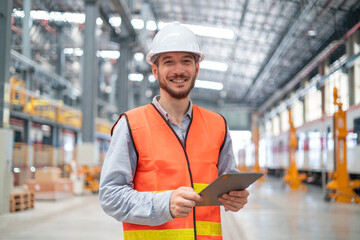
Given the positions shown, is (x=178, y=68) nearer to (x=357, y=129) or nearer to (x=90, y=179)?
(x=357, y=129)

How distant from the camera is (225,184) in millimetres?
1734

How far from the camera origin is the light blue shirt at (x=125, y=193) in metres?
1.79

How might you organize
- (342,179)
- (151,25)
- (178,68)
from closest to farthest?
(178,68)
(342,179)
(151,25)

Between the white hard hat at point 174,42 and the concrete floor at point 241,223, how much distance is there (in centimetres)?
550

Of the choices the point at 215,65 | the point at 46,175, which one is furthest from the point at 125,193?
the point at 215,65

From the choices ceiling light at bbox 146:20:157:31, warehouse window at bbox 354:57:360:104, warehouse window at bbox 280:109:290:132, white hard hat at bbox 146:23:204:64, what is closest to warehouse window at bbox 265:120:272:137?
warehouse window at bbox 280:109:290:132

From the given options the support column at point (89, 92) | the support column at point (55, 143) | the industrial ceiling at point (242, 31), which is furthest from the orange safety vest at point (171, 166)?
the support column at point (55, 143)

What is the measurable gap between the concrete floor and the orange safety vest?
17.3 ft

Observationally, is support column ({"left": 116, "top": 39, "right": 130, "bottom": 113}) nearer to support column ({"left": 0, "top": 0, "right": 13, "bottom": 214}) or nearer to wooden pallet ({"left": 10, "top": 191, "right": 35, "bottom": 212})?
wooden pallet ({"left": 10, "top": 191, "right": 35, "bottom": 212})

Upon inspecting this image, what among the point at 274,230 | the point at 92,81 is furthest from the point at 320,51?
the point at 274,230

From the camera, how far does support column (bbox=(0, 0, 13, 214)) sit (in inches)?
363

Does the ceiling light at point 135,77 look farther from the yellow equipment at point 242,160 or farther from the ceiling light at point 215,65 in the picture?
the yellow equipment at point 242,160

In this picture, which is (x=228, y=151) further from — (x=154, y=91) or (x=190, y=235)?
(x=154, y=91)

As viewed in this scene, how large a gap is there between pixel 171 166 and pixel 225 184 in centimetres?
31
